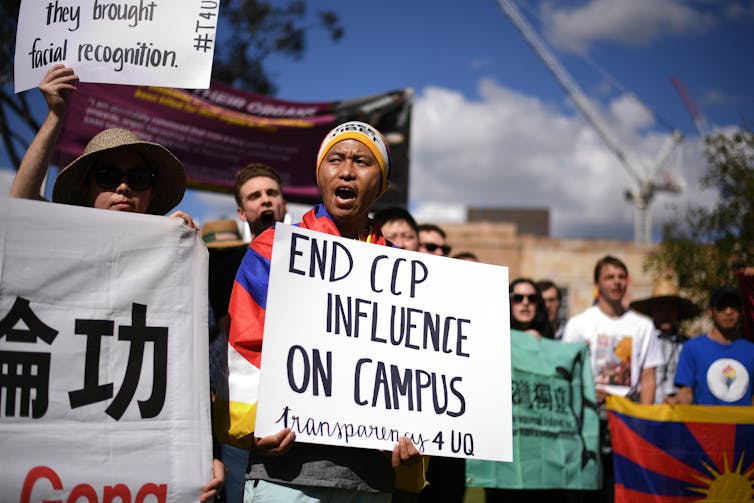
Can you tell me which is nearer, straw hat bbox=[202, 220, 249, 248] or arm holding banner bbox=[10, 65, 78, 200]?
arm holding banner bbox=[10, 65, 78, 200]

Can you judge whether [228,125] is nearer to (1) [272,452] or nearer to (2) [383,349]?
(2) [383,349]

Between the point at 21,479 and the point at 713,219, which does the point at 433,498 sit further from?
the point at 713,219

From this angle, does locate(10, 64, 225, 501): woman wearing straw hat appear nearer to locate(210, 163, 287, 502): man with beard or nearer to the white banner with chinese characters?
the white banner with chinese characters

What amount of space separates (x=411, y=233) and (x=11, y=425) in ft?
10.1

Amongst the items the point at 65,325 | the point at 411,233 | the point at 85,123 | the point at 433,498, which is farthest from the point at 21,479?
the point at 85,123

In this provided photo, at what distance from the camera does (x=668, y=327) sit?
716cm

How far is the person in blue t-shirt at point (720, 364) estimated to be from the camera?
569cm

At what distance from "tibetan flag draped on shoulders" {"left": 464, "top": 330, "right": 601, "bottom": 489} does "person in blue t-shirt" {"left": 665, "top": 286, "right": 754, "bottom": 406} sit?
2.29 ft

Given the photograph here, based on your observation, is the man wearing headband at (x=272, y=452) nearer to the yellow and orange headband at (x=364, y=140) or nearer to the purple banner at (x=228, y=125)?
the yellow and orange headband at (x=364, y=140)

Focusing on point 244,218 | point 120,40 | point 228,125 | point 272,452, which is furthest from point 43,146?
point 228,125

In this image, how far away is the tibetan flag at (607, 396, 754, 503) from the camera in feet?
17.1

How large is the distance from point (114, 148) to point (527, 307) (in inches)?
154

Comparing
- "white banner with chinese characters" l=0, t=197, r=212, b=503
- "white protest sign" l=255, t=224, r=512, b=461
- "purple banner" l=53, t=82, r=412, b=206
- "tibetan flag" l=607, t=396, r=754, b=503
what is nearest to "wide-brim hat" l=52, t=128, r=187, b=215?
"white banner with chinese characters" l=0, t=197, r=212, b=503

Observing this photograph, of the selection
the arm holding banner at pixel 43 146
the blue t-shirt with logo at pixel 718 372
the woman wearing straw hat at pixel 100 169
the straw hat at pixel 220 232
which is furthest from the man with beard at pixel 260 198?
the blue t-shirt with logo at pixel 718 372
